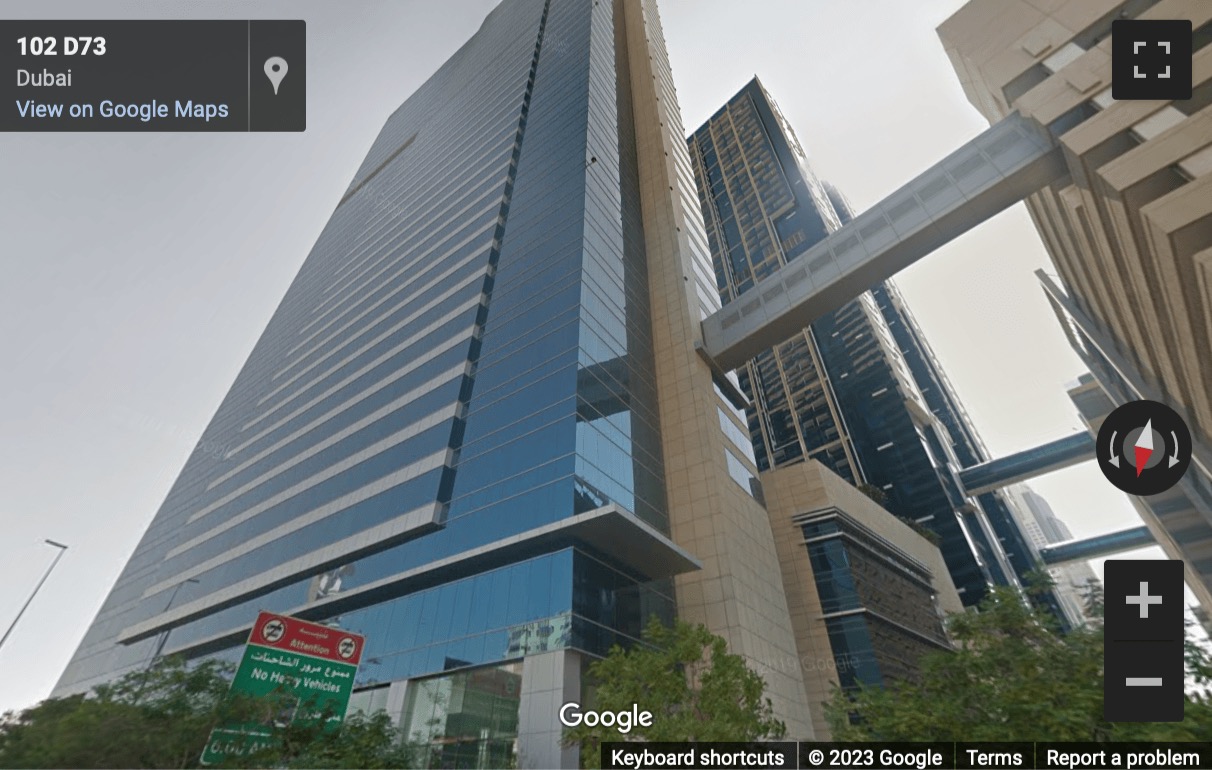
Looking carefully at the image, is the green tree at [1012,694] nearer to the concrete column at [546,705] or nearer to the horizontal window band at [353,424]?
the concrete column at [546,705]

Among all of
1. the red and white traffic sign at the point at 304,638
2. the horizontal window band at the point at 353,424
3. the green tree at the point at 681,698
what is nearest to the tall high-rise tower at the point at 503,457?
the horizontal window band at the point at 353,424

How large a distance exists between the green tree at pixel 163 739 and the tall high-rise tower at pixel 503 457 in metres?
6.22

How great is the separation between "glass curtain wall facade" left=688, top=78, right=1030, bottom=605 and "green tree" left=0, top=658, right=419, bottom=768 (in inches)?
2913

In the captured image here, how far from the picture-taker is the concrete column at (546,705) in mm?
17828

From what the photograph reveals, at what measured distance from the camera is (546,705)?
18.8 m

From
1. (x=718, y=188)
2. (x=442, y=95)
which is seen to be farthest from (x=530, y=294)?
(x=718, y=188)

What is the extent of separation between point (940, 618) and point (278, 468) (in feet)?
168

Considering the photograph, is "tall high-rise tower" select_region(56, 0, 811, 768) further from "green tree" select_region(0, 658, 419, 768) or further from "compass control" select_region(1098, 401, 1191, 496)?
"compass control" select_region(1098, 401, 1191, 496)

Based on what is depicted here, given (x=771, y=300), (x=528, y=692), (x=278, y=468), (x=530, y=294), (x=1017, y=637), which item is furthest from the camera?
(x=278, y=468)

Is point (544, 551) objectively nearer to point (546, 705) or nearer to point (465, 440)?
point (546, 705)

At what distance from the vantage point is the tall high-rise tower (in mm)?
22453

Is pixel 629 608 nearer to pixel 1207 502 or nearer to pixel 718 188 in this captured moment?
pixel 1207 502

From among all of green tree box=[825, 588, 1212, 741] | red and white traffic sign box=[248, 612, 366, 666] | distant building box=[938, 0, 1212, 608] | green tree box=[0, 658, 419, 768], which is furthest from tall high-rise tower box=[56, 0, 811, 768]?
distant building box=[938, 0, 1212, 608]

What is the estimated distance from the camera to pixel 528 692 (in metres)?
19.4
